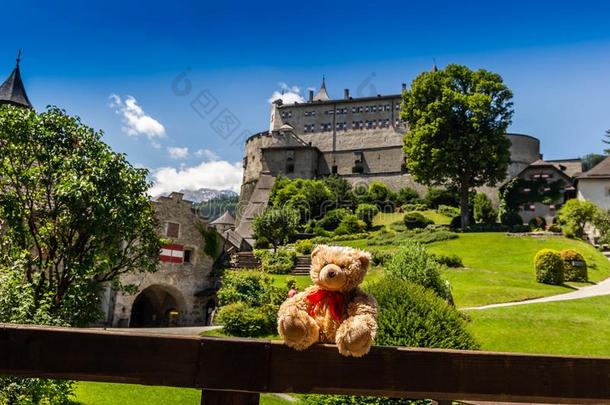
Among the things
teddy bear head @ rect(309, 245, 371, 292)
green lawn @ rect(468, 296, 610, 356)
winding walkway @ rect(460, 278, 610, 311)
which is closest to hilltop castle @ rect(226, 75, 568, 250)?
winding walkway @ rect(460, 278, 610, 311)

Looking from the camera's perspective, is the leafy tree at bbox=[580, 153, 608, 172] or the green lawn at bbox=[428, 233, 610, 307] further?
the leafy tree at bbox=[580, 153, 608, 172]

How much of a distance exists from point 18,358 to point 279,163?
76.1 meters

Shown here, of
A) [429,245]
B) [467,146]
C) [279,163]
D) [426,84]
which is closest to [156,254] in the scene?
[429,245]

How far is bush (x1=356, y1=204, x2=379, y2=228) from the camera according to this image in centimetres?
5866

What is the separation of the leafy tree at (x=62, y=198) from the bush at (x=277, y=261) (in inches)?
759

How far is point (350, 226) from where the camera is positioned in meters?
52.9

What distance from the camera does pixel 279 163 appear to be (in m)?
78.4

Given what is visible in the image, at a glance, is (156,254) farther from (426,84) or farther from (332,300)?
(426,84)

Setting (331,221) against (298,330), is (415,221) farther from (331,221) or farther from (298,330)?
(298,330)

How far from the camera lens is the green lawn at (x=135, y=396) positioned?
1273cm

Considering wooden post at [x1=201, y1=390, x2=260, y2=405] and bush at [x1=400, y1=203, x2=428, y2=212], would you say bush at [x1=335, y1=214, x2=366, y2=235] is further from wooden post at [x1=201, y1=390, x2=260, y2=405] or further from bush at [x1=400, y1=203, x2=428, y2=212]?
wooden post at [x1=201, y1=390, x2=260, y2=405]

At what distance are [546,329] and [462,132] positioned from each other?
1327 inches

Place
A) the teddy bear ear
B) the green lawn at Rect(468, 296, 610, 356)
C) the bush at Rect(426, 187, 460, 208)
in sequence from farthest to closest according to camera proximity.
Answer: the bush at Rect(426, 187, 460, 208) → the green lawn at Rect(468, 296, 610, 356) → the teddy bear ear

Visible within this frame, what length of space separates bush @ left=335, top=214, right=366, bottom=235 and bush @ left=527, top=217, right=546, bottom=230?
679 inches
